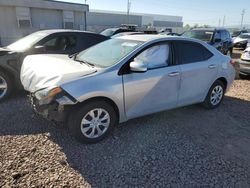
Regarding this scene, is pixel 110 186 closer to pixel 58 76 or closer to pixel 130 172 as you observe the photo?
pixel 130 172

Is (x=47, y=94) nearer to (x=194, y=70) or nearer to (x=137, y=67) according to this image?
(x=137, y=67)

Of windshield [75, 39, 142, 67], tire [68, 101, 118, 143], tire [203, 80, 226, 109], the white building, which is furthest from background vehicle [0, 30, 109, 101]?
the white building

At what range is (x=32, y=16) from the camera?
18.8 metres

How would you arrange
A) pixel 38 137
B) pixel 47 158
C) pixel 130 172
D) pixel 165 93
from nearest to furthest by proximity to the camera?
1. pixel 130 172
2. pixel 47 158
3. pixel 38 137
4. pixel 165 93

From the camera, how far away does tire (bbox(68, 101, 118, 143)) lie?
3.27 meters

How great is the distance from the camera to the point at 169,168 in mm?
3031

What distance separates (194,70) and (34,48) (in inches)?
143

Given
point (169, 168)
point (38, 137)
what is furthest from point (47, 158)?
point (169, 168)

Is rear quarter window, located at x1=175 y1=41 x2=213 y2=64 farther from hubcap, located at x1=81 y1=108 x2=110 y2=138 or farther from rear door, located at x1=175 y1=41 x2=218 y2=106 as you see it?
hubcap, located at x1=81 y1=108 x2=110 y2=138

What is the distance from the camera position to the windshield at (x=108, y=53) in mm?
3691

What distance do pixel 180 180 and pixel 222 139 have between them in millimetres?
1403

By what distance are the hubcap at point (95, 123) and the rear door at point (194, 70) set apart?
155 cm

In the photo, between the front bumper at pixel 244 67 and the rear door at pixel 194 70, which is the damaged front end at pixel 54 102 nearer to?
the rear door at pixel 194 70

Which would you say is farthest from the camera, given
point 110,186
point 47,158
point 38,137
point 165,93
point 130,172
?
point 165,93
